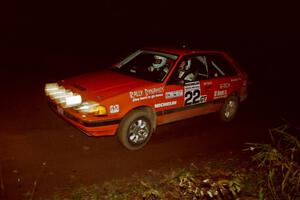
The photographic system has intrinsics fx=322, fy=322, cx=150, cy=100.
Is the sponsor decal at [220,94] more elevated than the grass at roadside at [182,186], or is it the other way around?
the sponsor decal at [220,94]

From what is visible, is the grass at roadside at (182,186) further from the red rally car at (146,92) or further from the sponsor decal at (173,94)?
the sponsor decal at (173,94)

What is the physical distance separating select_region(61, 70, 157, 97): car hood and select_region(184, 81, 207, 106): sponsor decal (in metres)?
0.76

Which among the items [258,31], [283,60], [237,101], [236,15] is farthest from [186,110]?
[236,15]

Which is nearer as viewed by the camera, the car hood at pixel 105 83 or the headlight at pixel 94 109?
the headlight at pixel 94 109

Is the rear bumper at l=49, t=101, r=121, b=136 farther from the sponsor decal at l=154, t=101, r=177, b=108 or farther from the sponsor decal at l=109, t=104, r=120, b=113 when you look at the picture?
the sponsor decal at l=154, t=101, r=177, b=108

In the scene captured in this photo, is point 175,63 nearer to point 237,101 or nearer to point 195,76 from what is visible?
point 195,76

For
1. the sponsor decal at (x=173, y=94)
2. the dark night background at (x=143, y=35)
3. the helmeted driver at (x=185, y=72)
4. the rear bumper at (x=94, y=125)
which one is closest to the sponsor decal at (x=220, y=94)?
the helmeted driver at (x=185, y=72)

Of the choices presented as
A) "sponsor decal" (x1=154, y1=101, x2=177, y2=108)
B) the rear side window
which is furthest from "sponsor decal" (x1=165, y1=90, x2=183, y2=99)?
the rear side window

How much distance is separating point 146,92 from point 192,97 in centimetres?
110

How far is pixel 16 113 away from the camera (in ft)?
22.1

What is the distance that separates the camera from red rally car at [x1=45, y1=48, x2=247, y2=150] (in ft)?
16.9

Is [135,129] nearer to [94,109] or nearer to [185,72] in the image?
[94,109]

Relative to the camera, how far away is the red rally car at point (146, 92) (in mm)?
5141

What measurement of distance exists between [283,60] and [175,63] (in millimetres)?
13311
